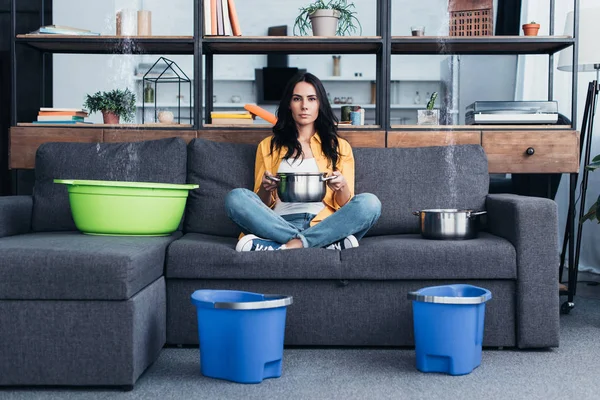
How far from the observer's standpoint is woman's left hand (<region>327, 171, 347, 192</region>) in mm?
2525

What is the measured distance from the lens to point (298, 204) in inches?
107

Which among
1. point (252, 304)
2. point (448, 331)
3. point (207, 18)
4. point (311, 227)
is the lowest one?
point (448, 331)

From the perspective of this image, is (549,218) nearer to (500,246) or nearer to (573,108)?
(500,246)

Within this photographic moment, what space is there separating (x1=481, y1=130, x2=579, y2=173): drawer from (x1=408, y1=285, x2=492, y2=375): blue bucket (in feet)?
4.01

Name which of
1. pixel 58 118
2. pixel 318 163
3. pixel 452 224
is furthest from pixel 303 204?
pixel 58 118

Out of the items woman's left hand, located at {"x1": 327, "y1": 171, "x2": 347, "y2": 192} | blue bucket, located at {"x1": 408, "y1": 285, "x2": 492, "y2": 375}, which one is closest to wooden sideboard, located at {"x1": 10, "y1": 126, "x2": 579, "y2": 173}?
woman's left hand, located at {"x1": 327, "y1": 171, "x2": 347, "y2": 192}

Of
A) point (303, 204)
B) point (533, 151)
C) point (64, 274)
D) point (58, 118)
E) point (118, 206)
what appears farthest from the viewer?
point (58, 118)

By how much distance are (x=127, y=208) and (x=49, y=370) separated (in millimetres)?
724

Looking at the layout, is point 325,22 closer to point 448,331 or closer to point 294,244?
point 294,244


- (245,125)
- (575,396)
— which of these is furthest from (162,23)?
(575,396)

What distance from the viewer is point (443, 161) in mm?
2947

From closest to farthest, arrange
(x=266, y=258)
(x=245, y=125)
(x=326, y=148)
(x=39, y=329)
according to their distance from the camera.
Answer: (x=39, y=329), (x=266, y=258), (x=326, y=148), (x=245, y=125)

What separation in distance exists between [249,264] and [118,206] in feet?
1.69

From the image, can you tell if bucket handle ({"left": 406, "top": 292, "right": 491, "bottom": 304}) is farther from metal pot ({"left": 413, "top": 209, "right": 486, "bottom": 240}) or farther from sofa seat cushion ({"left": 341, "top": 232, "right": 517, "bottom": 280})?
metal pot ({"left": 413, "top": 209, "right": 486, "bottom": 240})
